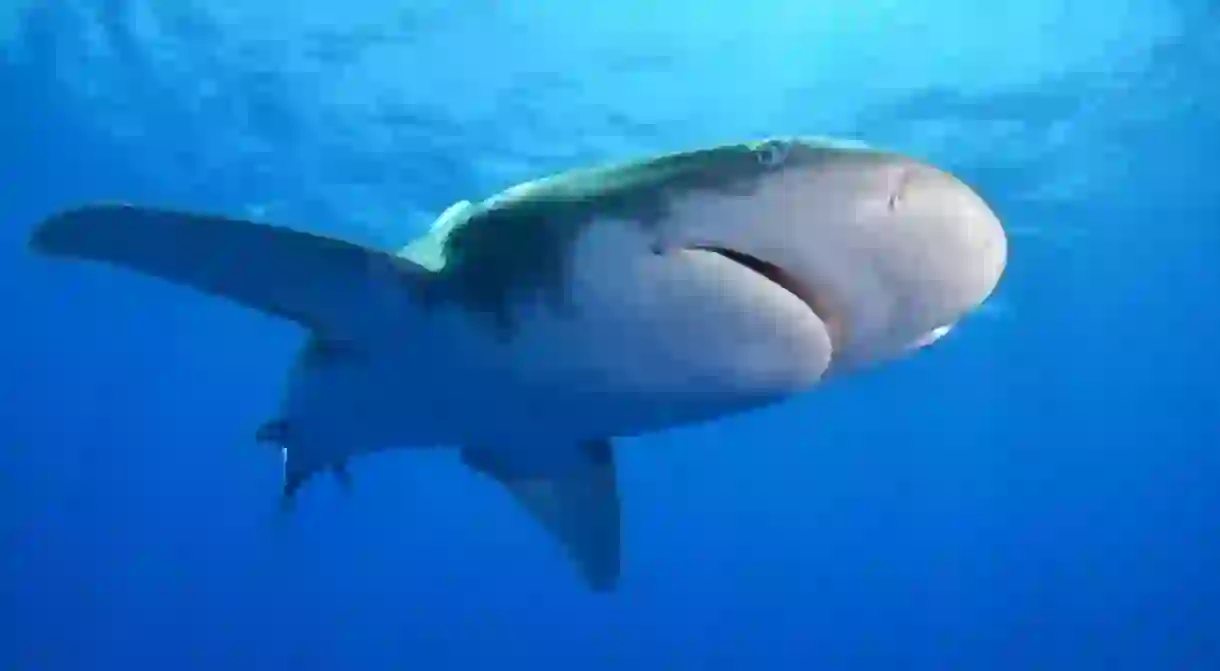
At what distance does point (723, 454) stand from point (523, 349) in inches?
1909

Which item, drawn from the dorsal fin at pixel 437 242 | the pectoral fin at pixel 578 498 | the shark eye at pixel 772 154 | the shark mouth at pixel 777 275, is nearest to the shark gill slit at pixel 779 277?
the shark mouth at pixel 777 275

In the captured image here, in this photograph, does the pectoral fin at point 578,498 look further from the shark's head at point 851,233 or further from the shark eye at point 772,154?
the shark eye at point 772,154

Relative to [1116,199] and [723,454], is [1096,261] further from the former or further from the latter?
[723,454]

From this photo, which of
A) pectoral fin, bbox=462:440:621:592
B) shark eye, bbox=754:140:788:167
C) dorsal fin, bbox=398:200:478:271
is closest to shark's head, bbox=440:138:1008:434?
shark eye, bbox=754:140:788:167

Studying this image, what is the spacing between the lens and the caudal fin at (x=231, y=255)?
290 centimetres

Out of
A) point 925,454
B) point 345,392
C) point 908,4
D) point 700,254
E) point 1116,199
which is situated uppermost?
point 925,454

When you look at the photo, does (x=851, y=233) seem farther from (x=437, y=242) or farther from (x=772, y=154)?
(x=437, y=242)

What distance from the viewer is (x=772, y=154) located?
7.03 feet

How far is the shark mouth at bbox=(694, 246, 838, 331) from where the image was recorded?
2293mm

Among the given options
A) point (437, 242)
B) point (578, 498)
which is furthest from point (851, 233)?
point (578, 498)

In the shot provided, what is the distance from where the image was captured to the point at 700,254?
7.59 ft

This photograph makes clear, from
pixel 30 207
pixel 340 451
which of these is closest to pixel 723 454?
pixel 30 207

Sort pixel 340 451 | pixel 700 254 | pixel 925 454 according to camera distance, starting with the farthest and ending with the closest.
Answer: pixel 925 454 < pixel 340 451 < pixel 700 254

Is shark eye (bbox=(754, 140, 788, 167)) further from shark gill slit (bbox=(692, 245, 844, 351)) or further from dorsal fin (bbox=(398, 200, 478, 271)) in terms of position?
dorsal fin (bbox=(398, 200, 478, 271))
